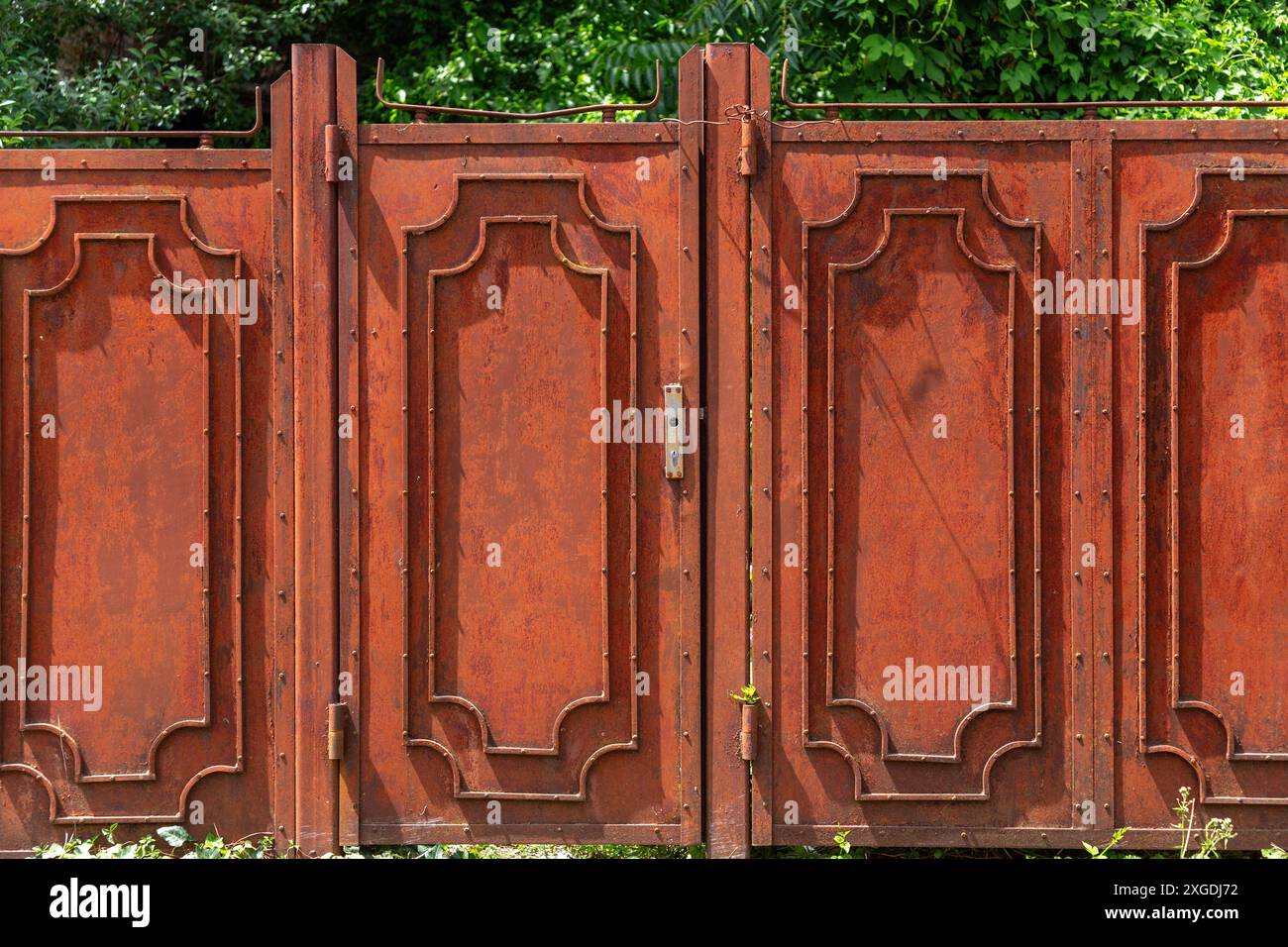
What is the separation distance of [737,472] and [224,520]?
1.93 m

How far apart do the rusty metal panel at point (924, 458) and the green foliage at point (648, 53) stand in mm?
2860

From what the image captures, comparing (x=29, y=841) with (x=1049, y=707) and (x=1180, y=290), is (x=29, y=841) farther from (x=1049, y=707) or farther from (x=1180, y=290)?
(x=1180, y=290)

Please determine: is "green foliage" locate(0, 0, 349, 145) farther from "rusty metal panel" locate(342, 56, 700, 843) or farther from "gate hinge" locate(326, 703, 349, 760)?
"gate hinge" locate(326, 703, 349, 760)

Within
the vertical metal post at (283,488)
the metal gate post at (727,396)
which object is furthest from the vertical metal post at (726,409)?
the vertical metal post at (283,488)

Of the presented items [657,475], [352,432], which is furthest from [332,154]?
[657,475]

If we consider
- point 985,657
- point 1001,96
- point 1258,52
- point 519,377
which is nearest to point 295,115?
point 519,377

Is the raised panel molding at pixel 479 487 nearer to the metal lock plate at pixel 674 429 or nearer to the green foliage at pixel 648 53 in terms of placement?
the metal lock plate at pixel 674 429

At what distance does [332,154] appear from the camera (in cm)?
420

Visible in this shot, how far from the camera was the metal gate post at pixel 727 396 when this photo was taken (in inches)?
166

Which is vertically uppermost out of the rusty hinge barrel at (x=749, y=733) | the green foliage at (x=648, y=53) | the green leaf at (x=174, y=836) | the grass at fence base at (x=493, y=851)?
the green foliage at (x=648, y=53)

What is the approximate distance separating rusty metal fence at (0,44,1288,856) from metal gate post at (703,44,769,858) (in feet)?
0.05

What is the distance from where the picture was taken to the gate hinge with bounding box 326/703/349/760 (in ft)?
13.8

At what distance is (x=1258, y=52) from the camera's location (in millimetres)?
7016

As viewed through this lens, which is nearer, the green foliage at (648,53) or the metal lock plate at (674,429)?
the metal lock plate at (674,429)
